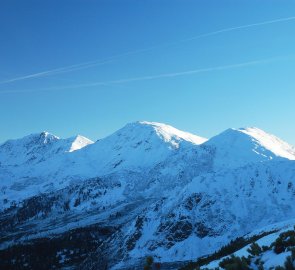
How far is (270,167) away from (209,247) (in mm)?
43433

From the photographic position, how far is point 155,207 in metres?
138

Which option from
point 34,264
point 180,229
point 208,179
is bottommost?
point 34,264

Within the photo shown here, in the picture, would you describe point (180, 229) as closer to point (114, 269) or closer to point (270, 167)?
point (114, 269)

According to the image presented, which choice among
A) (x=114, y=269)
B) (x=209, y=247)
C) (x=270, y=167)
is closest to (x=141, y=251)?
(x=114, y=269)

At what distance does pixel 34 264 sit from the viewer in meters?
161

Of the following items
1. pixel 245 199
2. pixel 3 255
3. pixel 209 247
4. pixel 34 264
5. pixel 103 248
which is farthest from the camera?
pixel 3 255

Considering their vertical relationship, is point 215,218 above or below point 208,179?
below

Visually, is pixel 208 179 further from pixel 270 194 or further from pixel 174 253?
pixel 174 253

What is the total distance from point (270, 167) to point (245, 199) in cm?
1967

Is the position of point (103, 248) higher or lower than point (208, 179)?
lower

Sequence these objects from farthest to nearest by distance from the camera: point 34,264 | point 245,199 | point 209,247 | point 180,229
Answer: point 34,264, point 245,199, point 180,229, point 209,247

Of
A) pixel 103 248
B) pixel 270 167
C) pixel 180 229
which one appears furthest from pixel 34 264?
pixel 270 167

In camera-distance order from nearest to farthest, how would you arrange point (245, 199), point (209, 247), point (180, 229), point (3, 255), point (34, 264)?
point (209, 247) < point (180, 229) < point (245, 199) < point (34, 264) < point (3, 255)

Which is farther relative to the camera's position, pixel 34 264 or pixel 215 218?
pixel 34 264
